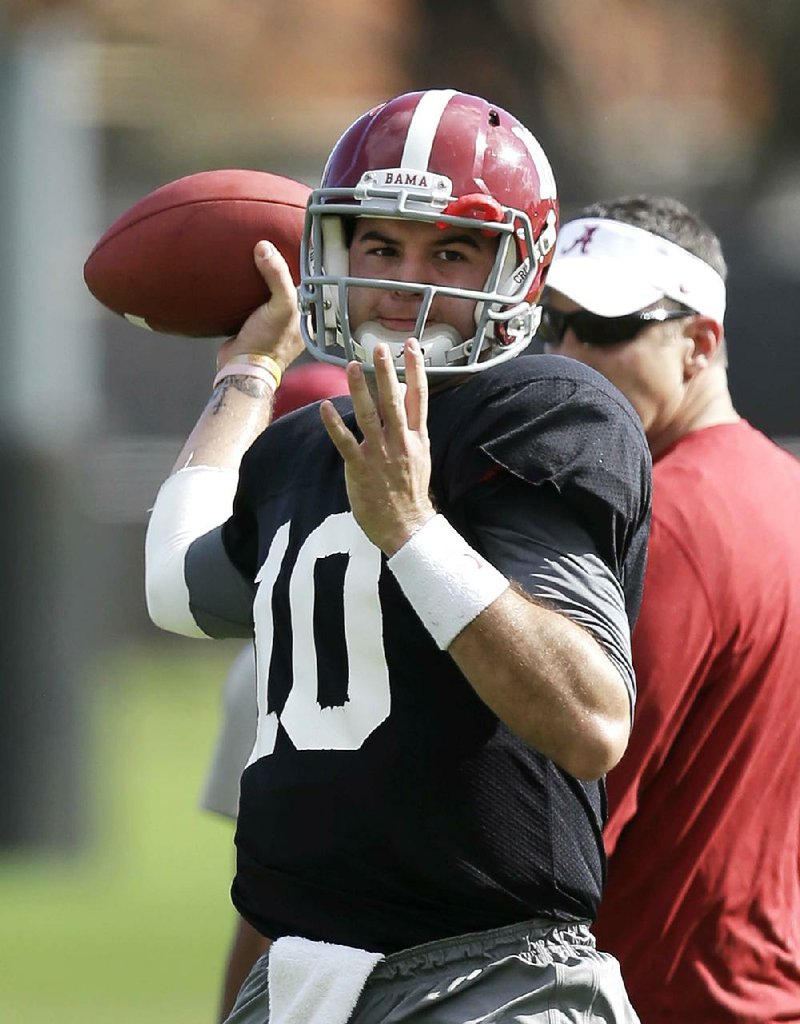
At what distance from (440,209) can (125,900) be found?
4799 mm

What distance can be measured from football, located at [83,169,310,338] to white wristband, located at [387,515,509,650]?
0.89 m

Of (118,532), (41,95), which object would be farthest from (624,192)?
(41,95)

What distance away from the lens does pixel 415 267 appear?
2.36 metres

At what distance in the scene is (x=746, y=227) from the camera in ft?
40.8

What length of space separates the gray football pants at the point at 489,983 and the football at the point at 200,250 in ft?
3.55

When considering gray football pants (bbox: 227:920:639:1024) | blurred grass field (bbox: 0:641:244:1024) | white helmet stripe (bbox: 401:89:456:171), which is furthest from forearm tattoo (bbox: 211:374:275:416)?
blurred grass field (bbox: 0:641:244:1024)

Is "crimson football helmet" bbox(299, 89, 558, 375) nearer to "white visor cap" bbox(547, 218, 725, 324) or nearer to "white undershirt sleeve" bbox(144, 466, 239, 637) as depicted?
"white undershirt sleeve" bbox(144, 466, 239, 637)

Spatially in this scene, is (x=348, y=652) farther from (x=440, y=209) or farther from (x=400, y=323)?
(x=440, y=209)

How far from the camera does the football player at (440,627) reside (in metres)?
2.04

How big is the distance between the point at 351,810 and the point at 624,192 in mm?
13080

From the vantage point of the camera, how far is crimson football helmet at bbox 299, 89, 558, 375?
2328 mm

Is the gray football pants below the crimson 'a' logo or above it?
below

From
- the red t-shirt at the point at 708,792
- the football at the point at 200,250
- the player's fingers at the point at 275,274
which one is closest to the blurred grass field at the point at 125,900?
the red t-shirt at the point at 708,792

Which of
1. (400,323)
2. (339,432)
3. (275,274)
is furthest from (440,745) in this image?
(275,274)
